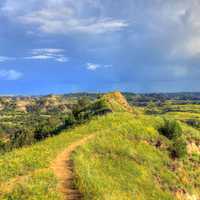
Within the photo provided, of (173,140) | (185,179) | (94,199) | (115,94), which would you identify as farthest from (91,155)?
(115,94)

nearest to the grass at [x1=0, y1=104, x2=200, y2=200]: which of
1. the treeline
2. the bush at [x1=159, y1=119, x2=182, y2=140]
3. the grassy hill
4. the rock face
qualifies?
the grassy hill

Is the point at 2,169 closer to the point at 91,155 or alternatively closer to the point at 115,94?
the point at 91,155

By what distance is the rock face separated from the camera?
69.8 m

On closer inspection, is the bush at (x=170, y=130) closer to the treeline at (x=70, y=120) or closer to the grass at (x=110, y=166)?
the grass at (x=110, y=166)

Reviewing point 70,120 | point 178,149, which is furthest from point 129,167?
point 70,120

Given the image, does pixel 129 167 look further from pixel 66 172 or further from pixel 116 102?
pixel 116 102

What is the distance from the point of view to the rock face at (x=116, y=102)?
69.8 metres

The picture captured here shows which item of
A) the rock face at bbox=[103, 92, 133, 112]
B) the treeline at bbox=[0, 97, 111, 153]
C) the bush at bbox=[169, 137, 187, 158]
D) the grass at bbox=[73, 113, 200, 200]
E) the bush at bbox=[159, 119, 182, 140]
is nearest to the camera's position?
the grass at bbox=[73, 113, 200, 200]

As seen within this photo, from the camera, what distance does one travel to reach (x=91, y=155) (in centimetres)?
3572

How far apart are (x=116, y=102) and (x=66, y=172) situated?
48.1 meters

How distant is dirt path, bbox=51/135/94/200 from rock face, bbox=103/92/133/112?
3227 centimetres

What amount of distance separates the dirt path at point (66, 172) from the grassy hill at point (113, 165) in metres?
0.50

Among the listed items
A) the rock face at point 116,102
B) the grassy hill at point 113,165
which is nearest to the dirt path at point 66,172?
the grassy hill at point 113,165

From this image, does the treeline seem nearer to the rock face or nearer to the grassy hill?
the rock face
